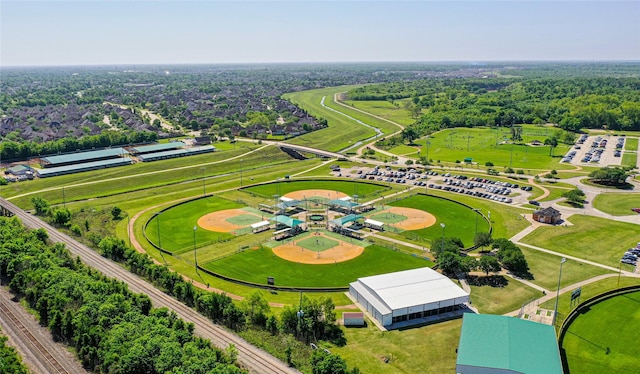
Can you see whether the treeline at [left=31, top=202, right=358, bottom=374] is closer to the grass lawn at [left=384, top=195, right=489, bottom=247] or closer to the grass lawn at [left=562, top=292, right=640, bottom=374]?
the grass lawn at [left=562, top=292, right=640, bottom=374]

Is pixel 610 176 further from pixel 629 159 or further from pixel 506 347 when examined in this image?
pixel 506 347

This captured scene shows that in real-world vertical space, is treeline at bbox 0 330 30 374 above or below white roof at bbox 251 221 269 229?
below

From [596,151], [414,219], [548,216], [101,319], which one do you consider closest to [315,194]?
[414,219]

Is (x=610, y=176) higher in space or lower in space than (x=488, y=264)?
higher

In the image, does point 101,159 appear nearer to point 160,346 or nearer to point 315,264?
point 315,264

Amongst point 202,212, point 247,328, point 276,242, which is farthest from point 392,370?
point 202,212

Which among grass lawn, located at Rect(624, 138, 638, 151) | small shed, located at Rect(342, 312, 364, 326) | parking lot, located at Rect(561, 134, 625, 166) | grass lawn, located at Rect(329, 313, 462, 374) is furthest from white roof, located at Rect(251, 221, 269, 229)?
grass lawn, located at Rect(624, 138, 638, 151)

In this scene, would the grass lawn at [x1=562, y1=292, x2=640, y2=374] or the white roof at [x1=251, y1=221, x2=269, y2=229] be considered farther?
the white roof at [x1=251, y1=221, x2=269, y2=229]
